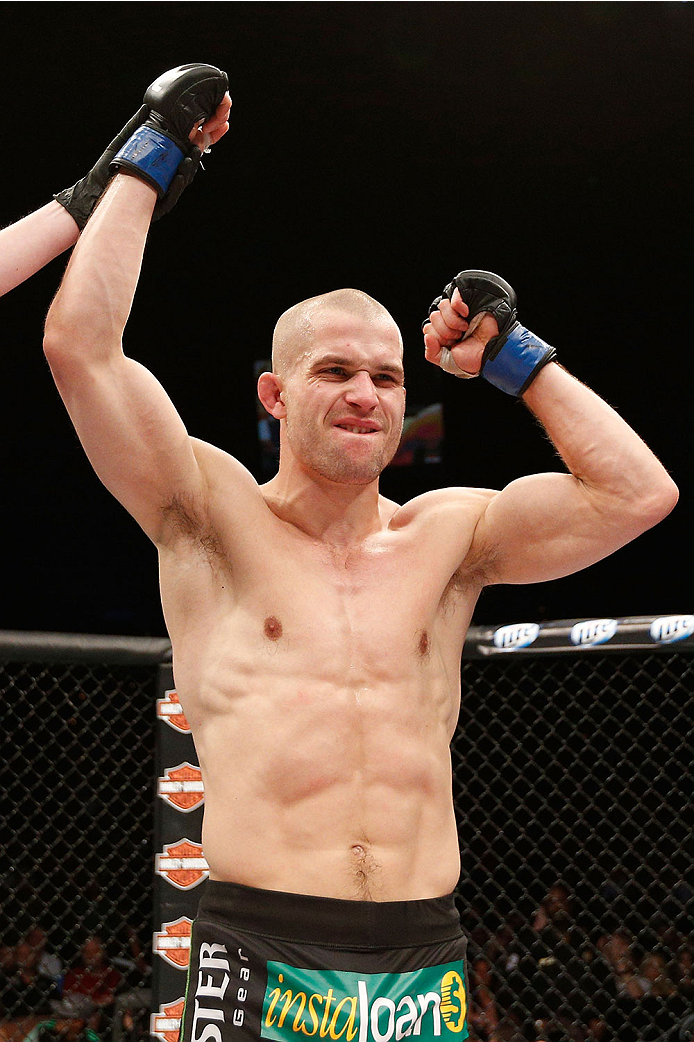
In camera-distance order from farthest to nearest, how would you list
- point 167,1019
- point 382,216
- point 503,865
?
point 382,216 → point 503,865 → point 167,1019

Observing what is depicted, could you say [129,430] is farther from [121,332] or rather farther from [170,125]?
[170,125]

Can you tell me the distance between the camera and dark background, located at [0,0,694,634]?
5164 millimetres

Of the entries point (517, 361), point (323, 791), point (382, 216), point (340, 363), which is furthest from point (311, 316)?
point (382, 216)

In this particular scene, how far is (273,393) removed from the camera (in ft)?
5.56

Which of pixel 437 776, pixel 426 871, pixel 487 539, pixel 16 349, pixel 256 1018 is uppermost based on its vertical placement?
pixel 16 349

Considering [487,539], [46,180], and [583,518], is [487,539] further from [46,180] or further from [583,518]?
[46,180]

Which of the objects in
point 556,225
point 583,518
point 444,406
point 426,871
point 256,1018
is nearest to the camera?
point 256,1018

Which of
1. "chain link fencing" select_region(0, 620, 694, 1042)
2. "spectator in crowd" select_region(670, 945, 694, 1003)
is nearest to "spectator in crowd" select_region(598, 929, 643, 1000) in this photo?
"chain link fencing" select_region(0, 620, 694, 1042)

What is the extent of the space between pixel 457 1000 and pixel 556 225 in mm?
6012

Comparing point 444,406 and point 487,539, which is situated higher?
point 444,406

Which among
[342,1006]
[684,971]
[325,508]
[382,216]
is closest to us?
[342,1006]

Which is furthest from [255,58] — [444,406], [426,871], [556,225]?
[426,871]

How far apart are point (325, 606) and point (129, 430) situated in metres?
0.39

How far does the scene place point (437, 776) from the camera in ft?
4.96
